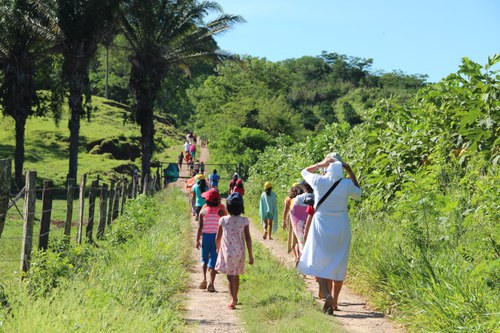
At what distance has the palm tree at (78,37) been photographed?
26297 millimetres

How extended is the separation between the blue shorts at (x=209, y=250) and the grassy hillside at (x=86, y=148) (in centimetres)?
2440

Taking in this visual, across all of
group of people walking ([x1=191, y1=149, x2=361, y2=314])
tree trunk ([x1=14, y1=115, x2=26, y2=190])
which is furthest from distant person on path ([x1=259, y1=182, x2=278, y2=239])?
tree trunk ([x1=14, y1=115, x2=26, y2=190])

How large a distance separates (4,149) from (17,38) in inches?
573

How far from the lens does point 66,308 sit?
6.98 meters

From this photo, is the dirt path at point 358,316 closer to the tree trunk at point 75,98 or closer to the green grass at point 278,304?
the green grass at point 278,304

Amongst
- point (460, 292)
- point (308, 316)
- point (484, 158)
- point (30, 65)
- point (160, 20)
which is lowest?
→ point (308, 316)

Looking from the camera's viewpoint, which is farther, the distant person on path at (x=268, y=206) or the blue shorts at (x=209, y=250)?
the distant person on path at (x=268, y=206)

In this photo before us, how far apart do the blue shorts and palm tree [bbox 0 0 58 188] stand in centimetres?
1778

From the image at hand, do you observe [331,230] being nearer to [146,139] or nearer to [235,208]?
[235,208]

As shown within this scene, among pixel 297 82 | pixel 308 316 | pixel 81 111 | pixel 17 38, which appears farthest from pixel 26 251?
pixel 297 82

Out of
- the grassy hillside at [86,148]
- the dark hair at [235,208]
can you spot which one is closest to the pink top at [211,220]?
the dark hair at [235,208]

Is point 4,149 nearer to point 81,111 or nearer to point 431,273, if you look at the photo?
point 81,111

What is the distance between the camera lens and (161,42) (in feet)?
98.3

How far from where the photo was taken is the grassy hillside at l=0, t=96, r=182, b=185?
128 ft
